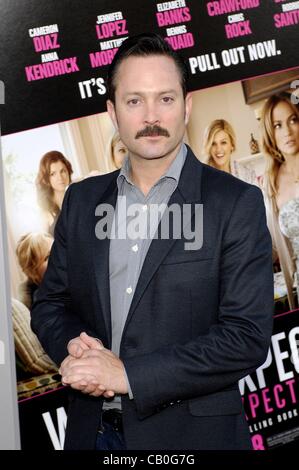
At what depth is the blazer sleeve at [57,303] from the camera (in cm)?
187

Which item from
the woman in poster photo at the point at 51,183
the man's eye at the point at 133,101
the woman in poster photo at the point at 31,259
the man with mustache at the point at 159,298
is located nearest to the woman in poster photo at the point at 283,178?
the woman in poster photo at the point at 51,183

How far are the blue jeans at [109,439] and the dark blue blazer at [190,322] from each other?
0.03 metres

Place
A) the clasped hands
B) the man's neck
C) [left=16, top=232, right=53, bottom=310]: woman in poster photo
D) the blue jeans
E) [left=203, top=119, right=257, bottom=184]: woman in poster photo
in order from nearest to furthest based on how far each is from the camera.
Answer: the clasped hands → the blue jeans → the man's neck → [left=16, top=232, right=53, bottom=310]: woman in poster photo → [left=203, top=119, right=257, bottom=184]: woman in poster photo

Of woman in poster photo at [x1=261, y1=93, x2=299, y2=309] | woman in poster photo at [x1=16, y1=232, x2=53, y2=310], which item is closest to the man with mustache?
woman in poster photo at [x1=16, y1=232, x2=53, y2=310]

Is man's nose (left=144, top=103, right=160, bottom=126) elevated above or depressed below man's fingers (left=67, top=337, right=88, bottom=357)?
above

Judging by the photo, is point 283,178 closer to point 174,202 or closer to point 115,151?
point 115,151

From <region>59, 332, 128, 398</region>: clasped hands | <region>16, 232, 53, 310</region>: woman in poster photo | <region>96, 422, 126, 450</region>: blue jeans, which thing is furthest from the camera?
<region>16, 232, 53, 310</region>: woman in poster photo

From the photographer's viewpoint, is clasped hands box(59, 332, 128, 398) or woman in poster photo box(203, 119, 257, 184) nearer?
clasped hands box(59, 332, 128, 398)

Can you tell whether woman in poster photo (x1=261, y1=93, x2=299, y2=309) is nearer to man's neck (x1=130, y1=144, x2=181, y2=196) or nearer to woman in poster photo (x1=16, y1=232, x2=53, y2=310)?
woman in poster photo (x1=16, y1=232, x2=53, y2=310)

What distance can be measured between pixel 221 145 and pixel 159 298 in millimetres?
1428

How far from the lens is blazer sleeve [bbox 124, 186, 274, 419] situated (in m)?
1.64

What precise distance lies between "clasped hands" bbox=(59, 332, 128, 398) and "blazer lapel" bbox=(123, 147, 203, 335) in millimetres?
111

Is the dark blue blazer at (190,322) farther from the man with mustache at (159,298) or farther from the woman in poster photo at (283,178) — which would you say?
the woman in poster photo at (283,178)
